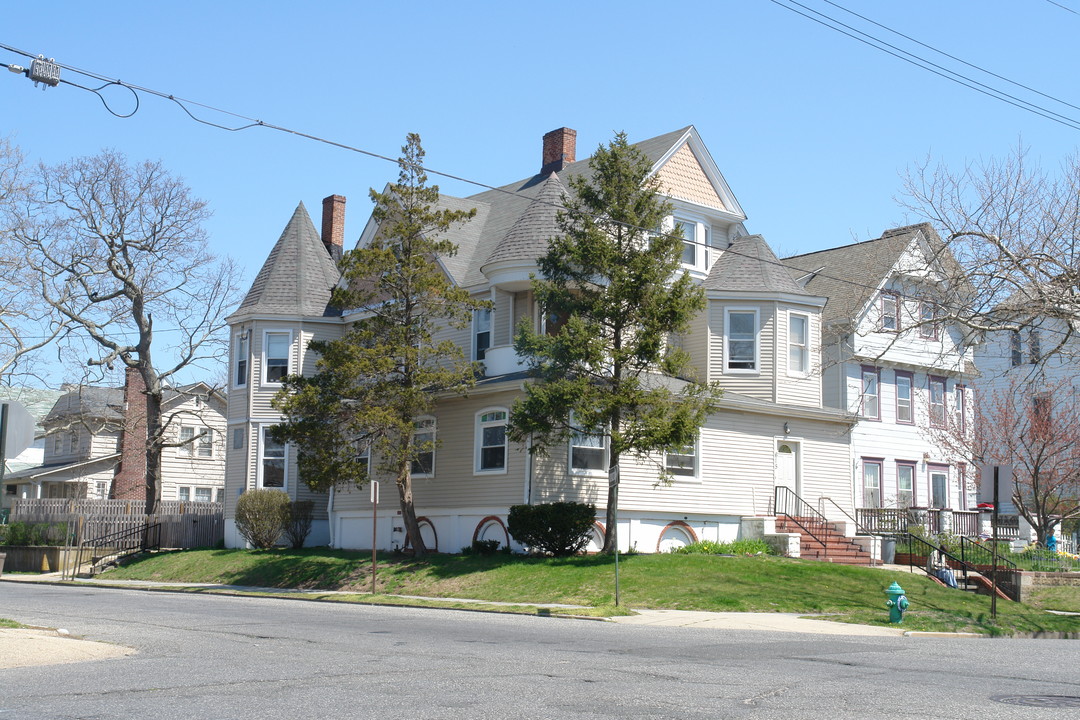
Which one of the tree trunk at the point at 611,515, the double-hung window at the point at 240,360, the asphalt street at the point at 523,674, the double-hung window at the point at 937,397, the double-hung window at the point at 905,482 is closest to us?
the asphalt street at the point at 523,674

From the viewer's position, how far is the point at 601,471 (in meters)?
28.6

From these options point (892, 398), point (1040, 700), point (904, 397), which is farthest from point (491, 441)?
point (1040, 700)

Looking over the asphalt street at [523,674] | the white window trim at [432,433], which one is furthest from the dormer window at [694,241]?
the asphalt street at [523,674]

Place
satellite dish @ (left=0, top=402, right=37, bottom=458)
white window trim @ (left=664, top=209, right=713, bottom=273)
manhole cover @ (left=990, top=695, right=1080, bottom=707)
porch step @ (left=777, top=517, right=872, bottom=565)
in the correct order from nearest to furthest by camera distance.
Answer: manhole cover @ (left=990, top=695, right=1080, bottom=707) < satellite dish @ (left=0, top=402, right=37, bottom=458) < porch step @ (left=777, top=517, right=872, bottom=565) < white window trim @ (left=664, top=209, right=713, bottom=273)

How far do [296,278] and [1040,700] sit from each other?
3067 cm

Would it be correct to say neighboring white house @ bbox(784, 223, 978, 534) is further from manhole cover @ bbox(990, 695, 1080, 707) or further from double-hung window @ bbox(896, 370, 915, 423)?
manhole cover @ bbox(990, 695, 1080, 707)

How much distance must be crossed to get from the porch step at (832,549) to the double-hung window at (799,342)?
16.6ft

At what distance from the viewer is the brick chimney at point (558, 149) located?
123 feet

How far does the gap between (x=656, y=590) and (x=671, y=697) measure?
13.8 metres

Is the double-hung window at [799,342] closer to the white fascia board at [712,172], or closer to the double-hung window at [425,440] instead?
the white fascia board at [712,172]

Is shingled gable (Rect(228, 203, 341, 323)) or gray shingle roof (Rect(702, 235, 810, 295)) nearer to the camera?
gray shingle roof (Rect(702, 235, 810, 295))

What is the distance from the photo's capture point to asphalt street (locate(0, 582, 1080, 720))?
8711 mm

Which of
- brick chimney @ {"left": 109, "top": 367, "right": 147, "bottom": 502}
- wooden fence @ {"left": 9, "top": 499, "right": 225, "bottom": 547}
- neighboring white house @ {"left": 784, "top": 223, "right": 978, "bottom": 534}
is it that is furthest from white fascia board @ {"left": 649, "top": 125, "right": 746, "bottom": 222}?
brick chimney @ {"left": 109, "top": 367, "right": 147, "bottom": 502}

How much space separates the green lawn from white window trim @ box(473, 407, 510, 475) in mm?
2511
